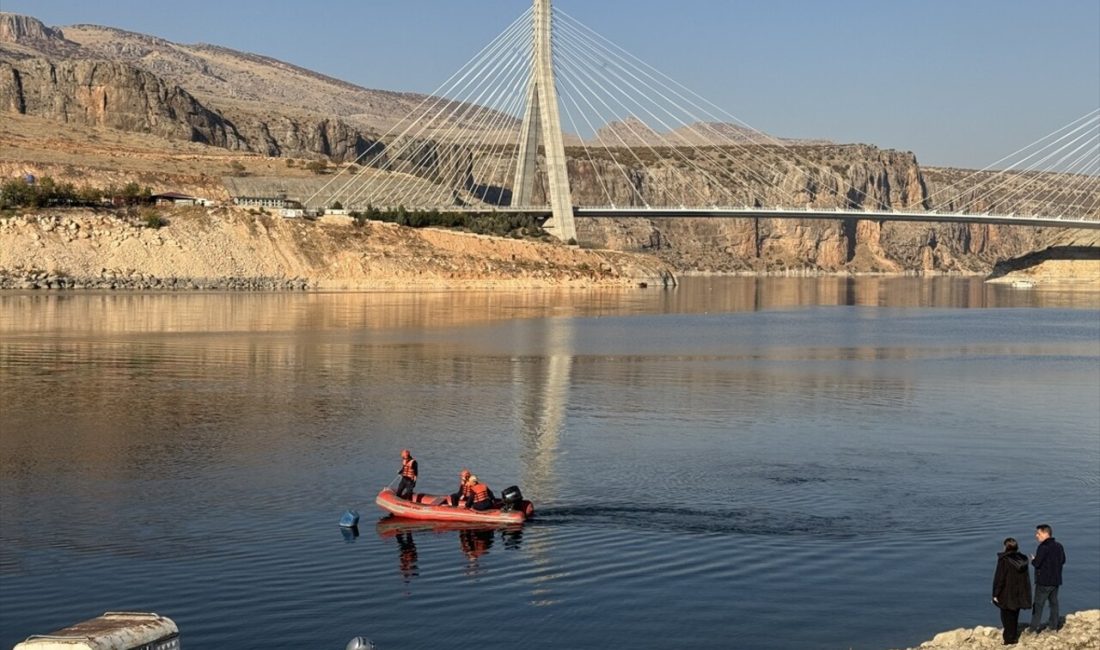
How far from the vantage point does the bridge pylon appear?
129125mm

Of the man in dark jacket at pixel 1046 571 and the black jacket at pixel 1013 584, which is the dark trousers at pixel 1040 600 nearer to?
the man in dark jacket at pixel 1046 571

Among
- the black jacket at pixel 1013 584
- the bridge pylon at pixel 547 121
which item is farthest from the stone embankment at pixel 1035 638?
the bridge pylon at pixel 547 121

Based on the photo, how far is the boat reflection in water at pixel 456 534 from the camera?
24828 mm

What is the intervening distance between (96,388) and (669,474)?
21.2m

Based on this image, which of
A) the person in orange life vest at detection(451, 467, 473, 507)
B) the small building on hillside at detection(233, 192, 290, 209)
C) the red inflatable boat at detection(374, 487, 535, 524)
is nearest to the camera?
the red inflatable boat at detection(374, 487, 535, 524)

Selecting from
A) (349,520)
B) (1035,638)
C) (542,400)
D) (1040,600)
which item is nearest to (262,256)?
(542,400)

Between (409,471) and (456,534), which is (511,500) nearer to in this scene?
(456,534)

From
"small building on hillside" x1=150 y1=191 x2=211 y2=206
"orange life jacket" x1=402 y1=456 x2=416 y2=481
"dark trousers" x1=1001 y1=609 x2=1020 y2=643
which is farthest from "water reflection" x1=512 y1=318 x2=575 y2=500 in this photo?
"small building on hillside" x1=150 y1=191 x2=211 y2=206

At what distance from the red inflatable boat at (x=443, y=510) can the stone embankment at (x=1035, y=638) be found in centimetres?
931

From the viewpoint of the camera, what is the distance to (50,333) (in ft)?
217

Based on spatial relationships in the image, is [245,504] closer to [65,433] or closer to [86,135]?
[65,433]

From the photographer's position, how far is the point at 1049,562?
18.8 metres

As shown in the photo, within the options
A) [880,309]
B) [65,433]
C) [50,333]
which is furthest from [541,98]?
[65,433]

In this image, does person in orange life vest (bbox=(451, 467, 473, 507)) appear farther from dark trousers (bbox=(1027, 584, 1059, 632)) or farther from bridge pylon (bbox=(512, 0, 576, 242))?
bridge pylon (bbox=(512, 0, 576, 242))
